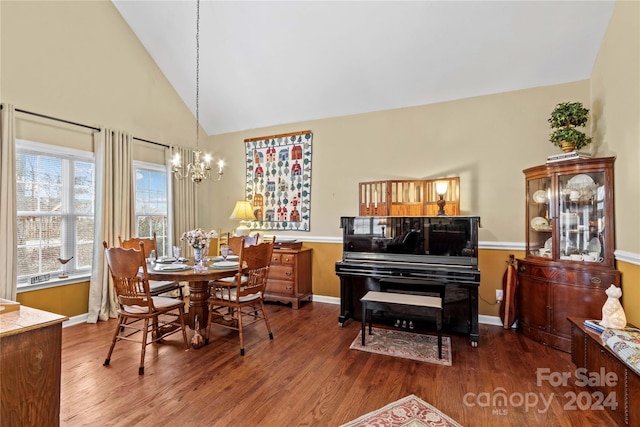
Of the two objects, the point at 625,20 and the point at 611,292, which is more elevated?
the point at 625,20

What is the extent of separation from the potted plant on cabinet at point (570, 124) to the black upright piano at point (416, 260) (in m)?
1.06

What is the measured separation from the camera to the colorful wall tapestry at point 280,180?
15.6 feet

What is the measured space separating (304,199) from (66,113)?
3041mm

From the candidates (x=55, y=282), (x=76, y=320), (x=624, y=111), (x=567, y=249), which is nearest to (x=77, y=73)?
(x=55, y=282)

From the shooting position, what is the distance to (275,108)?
15.6ft

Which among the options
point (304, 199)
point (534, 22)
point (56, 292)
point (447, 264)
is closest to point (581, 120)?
point (534, 22)

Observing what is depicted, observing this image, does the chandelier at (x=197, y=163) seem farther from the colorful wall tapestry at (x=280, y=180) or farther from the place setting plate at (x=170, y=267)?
the place setting plate at (x=170, y=267)

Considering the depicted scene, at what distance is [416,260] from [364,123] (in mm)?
2050

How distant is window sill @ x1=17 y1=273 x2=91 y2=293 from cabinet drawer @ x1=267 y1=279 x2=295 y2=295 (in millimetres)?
2214

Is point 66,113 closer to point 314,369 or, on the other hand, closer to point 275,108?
point 275,108

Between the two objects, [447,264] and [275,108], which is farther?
[275,108]

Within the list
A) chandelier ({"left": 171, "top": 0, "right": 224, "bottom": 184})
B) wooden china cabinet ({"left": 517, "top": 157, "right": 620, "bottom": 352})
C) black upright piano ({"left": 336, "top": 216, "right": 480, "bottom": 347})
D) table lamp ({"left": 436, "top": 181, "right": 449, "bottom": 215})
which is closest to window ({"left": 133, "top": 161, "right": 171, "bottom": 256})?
chandelier ({"left": 171, "top": 0, "right": 224, "bottom": 184})

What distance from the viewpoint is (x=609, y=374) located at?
204 centimetres

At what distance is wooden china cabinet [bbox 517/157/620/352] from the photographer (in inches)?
110
